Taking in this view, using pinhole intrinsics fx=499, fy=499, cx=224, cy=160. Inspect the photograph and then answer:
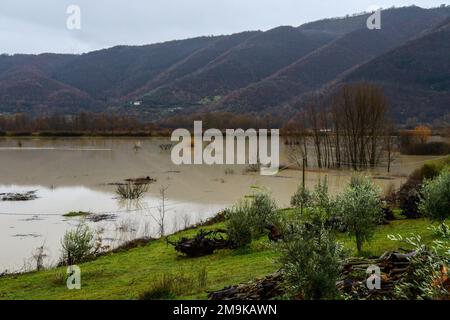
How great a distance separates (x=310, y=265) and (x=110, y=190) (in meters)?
26.3

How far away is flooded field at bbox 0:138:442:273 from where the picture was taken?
741 inches

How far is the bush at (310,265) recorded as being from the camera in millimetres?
6395

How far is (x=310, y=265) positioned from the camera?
21.2 feet

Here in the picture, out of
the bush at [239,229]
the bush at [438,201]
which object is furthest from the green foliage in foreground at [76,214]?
the bush at [438,201]

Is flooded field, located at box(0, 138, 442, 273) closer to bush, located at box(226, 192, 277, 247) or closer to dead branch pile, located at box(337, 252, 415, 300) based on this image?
bush, located at box(226, 192, 277, 247)

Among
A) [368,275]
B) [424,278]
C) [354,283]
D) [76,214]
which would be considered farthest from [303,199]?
[424,278]

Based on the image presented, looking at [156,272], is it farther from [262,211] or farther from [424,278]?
[424,278]

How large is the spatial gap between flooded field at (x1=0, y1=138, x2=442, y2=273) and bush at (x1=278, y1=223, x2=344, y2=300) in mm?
10136

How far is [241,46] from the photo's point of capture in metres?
188

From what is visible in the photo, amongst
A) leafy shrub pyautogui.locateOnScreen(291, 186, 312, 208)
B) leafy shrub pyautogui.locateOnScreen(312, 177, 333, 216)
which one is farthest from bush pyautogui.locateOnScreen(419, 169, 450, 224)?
leafy shrub pyautogui.locateOnScreen(291, 186, 312, 208)

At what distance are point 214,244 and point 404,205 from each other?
736 cm

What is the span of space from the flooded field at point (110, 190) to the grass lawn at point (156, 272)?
3025 mm

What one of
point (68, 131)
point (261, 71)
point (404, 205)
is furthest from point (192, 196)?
point (261, 71)

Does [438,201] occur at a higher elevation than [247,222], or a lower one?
higher
